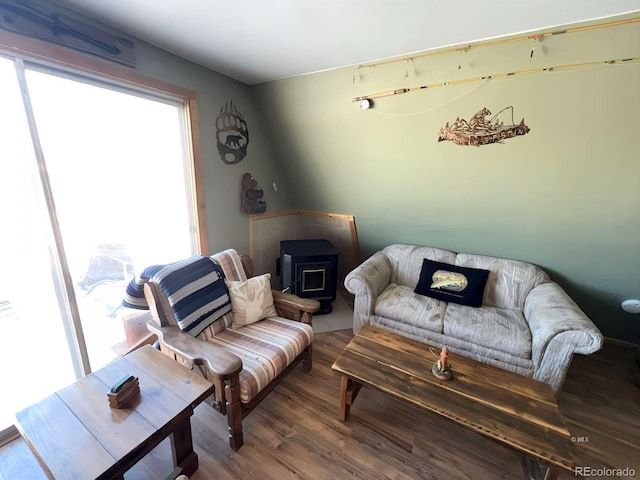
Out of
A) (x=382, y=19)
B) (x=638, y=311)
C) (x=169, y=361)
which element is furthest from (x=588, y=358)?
(x=169, y=361)

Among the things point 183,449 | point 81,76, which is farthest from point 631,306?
point 81,76

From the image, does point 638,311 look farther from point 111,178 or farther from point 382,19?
point 111,178

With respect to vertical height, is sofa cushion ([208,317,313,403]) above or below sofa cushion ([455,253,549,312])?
below

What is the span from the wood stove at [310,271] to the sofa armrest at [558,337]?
182 cm

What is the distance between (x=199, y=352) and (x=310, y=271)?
1.53 m

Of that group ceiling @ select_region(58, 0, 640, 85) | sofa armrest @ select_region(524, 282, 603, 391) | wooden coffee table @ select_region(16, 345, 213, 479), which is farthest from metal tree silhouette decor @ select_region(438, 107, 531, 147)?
wooden coffee table @ select_region(16, 345, 213, 479)

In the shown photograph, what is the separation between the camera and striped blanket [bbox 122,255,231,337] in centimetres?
169

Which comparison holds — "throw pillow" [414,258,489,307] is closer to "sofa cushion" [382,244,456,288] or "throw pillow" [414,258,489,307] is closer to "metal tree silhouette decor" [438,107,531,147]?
"sofa cushion" [382,244,456,288]

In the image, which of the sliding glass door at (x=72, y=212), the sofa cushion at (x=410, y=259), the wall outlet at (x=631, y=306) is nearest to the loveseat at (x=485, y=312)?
the sofa cushion at (x=410, y=259)

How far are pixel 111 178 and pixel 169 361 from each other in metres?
1.36

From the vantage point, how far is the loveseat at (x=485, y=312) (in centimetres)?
176

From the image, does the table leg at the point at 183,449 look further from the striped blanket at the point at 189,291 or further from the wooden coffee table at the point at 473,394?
the wooden coffee table at the point at 473,394

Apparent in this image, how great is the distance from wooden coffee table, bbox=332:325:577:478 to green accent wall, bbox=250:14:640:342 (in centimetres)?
137

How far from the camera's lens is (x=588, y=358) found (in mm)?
2340
